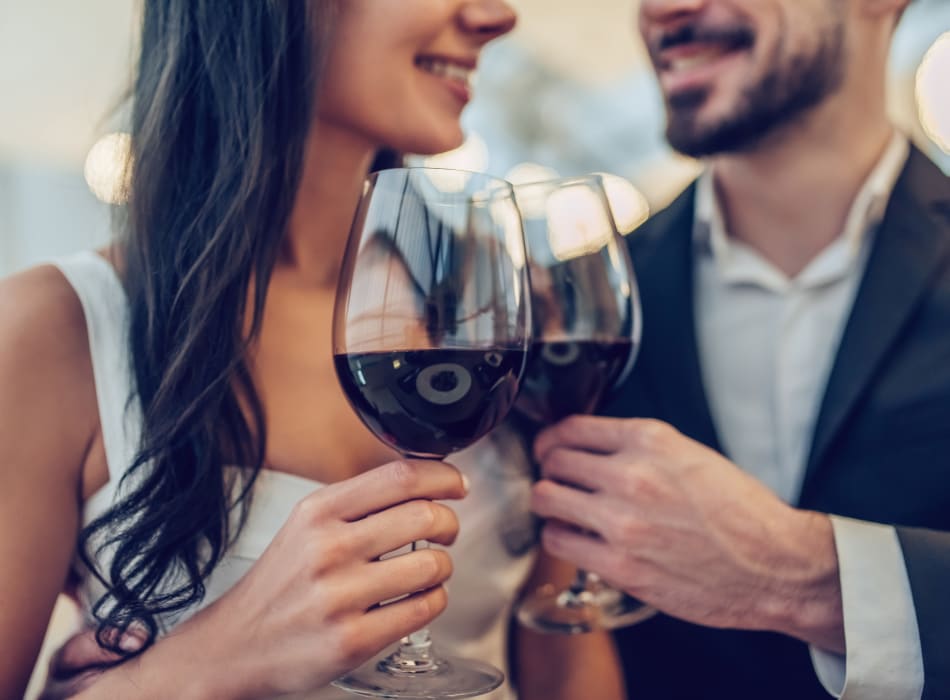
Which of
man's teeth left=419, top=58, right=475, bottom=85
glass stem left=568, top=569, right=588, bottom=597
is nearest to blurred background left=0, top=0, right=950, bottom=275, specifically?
man's teeth left=419, top=58, right=475, bottom=85

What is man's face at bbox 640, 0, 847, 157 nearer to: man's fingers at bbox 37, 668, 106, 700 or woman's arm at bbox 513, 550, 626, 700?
woman's arm at bbox 513, 550, 626, 700

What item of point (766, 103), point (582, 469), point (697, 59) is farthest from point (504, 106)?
point (582, 469)

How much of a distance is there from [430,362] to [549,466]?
431mm

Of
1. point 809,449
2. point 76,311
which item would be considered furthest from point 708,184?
point 76,311

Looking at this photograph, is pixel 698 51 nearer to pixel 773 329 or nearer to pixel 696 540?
pixel 773 329

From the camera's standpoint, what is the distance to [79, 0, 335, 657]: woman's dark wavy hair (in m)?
1.02

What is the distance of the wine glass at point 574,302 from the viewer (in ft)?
3.80

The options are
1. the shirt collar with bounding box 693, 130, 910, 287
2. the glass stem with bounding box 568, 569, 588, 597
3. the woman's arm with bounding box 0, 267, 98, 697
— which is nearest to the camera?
the woman's arm with bounding box 0, 267, 98, 697

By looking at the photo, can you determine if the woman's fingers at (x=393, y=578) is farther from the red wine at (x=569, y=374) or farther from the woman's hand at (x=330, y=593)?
the red wine at (x=569, y=374)

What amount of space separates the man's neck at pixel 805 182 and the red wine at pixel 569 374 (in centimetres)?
80

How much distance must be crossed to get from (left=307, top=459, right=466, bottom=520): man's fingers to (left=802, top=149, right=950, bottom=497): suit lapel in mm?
850

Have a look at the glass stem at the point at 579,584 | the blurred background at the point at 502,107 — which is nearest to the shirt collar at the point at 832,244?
the blurred background at the point at 502,107

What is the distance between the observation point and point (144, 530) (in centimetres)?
100

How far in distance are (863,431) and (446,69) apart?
89cm
